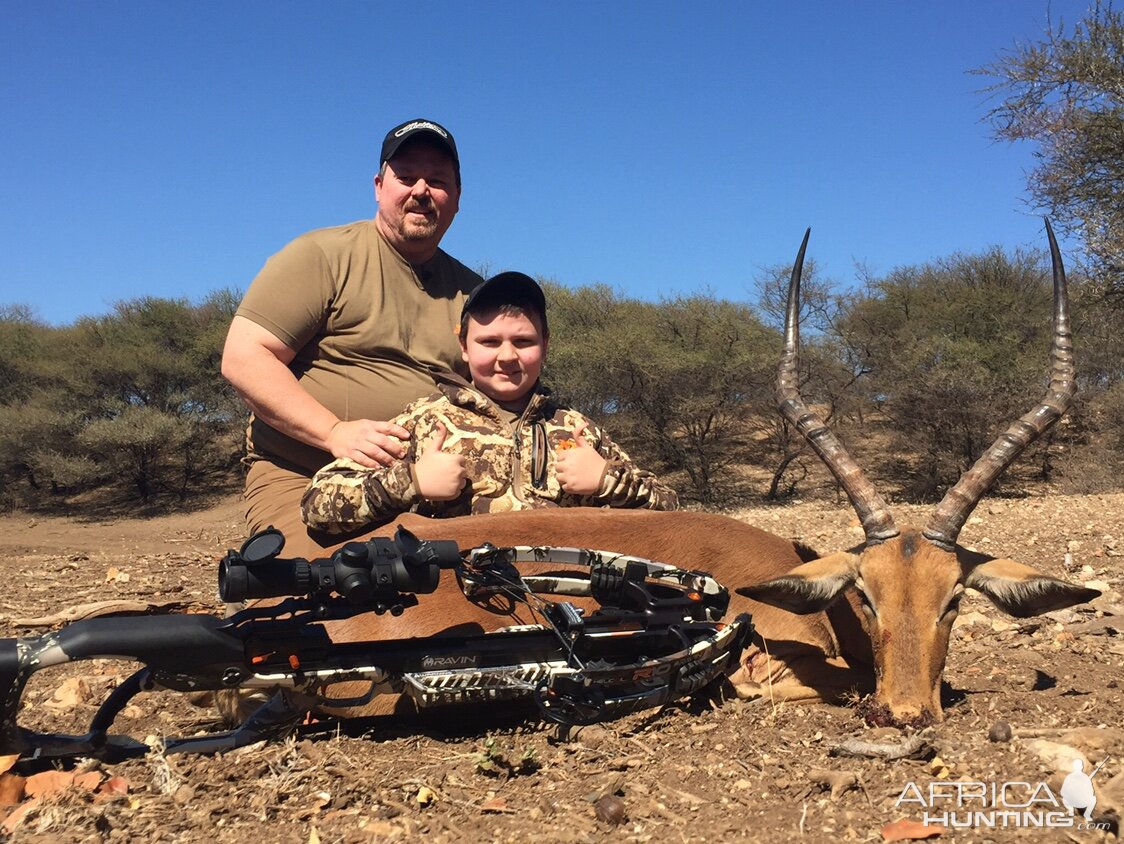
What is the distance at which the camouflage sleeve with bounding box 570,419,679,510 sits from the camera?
13.5ft

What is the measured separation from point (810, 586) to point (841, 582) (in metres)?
0.14

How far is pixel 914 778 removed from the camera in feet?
8.50

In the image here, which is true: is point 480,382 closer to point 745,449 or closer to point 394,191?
point 394,191

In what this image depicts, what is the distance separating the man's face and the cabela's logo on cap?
0.07m

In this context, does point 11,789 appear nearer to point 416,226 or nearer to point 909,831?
point 909,831

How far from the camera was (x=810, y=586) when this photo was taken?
361cm

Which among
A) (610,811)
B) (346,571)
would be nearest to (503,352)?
(346,571)

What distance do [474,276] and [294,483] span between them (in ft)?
5.77

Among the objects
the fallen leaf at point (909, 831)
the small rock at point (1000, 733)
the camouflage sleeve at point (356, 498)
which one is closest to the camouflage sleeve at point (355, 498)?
the camouflage sleeve at point (356, 498)

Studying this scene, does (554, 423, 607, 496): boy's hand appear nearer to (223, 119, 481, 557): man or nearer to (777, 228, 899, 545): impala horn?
(777, 228, 899, 545): impala horn

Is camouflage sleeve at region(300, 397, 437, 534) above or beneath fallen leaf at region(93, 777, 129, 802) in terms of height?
above

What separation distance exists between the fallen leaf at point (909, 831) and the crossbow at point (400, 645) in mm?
1001

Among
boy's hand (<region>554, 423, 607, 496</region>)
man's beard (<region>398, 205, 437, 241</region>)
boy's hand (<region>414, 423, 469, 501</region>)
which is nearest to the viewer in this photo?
boy's hand (<region>414, 423, 469, 501</region>)

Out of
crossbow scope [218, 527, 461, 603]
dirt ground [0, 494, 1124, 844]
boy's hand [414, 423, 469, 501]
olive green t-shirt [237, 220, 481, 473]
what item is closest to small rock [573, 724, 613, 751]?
dirt ground [0, 494, 1124, 844]
